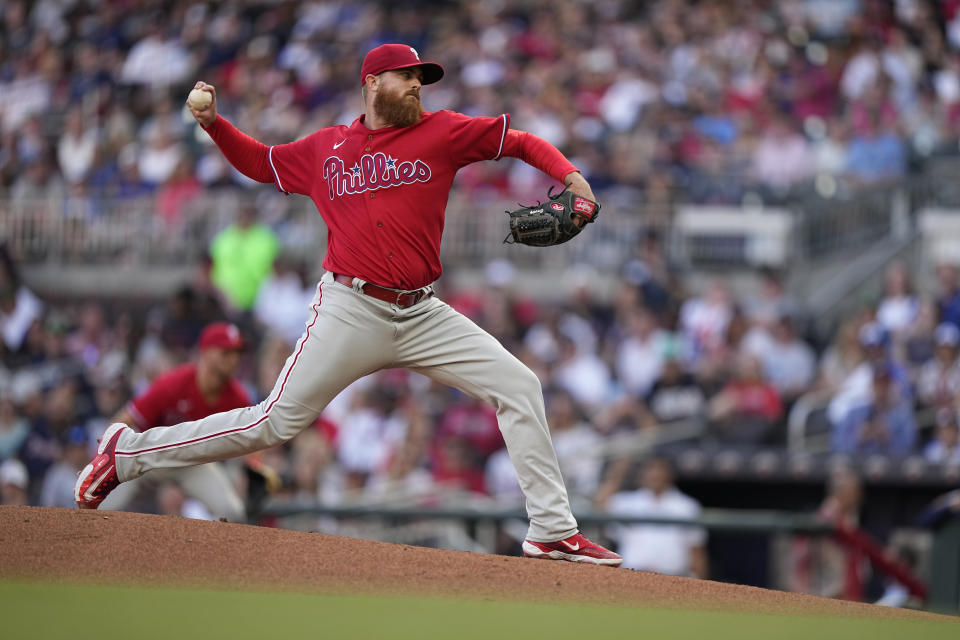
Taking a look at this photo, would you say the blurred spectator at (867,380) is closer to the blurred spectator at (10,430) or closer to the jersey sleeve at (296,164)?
the jersey sleeve at (296,164)

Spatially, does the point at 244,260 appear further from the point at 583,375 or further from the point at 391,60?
the point at 391,60

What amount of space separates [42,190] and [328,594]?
1166cm

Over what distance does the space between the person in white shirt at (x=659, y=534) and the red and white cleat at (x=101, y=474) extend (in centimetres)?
408

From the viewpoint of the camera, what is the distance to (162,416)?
7027 millimetres

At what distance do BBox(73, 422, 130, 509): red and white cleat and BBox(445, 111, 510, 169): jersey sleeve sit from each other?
71.6 inches

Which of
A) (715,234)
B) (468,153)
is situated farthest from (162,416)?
(715,234)

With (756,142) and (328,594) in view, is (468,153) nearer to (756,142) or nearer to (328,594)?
(328,594)

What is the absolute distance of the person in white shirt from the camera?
9.04 metres

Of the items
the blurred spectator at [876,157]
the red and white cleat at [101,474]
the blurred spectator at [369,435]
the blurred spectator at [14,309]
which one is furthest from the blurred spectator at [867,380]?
the blurred spectator at [14,309]

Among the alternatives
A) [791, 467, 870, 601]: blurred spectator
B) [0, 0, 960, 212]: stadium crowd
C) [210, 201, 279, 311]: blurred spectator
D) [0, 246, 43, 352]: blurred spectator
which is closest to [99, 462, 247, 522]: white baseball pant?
[791, 467, 870, 601]: blurred spectator

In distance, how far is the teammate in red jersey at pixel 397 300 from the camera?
5117 mm

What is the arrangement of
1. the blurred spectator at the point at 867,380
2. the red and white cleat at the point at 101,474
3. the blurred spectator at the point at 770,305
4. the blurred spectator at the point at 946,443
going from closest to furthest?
the red and white cleat at the point at 101,474, the blurred spectator at the point at 946,443, the blurred spectator at the point at 867,380, the blurred spectator at the point at 770,305

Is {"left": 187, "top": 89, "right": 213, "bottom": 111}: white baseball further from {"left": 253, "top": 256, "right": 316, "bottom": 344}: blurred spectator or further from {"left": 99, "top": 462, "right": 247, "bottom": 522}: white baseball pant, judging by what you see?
{"left": 253, "top": 256, "right": 316, "bottom": 344}: blurred spectator

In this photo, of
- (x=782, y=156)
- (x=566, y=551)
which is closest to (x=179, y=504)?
(x=566, y=551)
